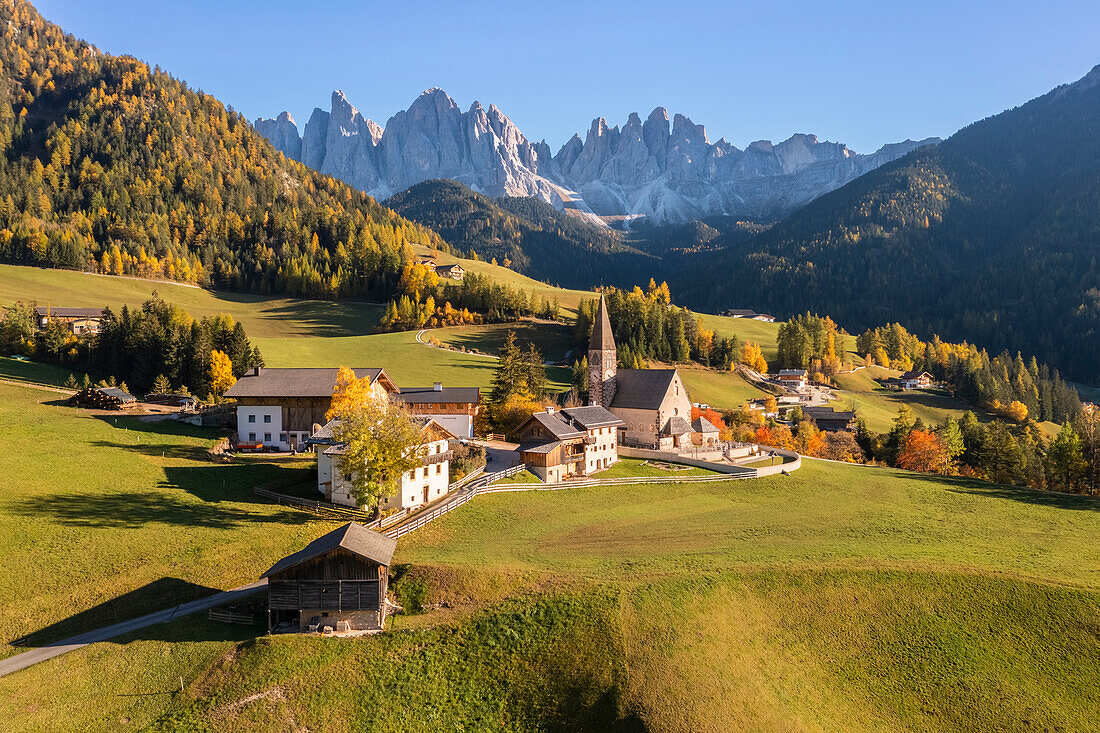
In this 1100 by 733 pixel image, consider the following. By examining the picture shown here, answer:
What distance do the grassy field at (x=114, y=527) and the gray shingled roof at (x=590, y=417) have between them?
2792 centimetres

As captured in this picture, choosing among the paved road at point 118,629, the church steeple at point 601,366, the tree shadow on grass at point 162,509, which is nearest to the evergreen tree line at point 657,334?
the church steeple at point 601,366

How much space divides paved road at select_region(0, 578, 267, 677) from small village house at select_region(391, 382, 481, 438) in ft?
130

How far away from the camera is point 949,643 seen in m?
30.8

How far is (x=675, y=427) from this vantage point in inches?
2990

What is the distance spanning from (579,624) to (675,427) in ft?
158

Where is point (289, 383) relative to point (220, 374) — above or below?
above

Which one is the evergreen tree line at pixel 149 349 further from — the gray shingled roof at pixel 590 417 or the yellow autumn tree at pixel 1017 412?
the yellow autumn tree at pixel 1017 412

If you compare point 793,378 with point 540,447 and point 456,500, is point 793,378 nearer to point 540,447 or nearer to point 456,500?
point 540,447

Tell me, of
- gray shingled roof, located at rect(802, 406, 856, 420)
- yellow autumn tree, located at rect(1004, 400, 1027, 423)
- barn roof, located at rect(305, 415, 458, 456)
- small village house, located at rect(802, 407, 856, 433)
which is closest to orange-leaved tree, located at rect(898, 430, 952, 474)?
small village house, located at rect(802, 407, 856, 433)

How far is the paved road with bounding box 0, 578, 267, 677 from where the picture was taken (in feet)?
88.7

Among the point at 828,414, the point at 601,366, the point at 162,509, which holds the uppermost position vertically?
the point at 601,366

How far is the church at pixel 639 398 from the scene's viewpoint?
247 ft

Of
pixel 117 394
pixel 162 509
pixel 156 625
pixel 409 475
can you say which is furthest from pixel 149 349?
pixel 156 625

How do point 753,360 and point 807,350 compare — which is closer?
point 753,360
